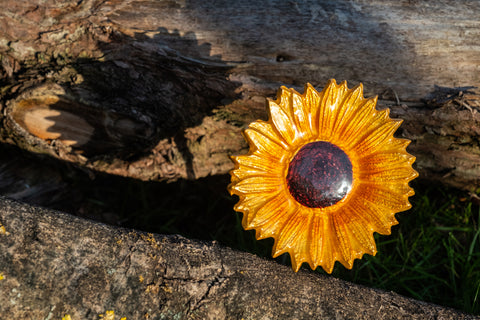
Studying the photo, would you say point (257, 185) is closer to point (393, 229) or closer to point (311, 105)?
point (311, 105)

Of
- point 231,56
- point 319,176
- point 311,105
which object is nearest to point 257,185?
point 319,176

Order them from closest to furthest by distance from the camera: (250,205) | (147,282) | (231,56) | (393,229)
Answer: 1. (147,282)
2. (250,205)
3. (231,56)
4. (393,229)

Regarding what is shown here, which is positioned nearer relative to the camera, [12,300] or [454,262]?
[12,300]

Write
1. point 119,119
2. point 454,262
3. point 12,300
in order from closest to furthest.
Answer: point 12,300 → point 119,119 → point 454,262

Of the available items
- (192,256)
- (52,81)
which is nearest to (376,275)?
(192,256)

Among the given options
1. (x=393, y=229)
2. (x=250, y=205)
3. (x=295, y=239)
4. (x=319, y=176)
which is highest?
(x=319, y=176)

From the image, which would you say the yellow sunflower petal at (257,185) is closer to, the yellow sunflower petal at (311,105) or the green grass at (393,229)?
the yellow sunflower petal at (311,105)

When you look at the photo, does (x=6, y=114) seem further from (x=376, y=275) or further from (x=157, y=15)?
(x=376, y=275)

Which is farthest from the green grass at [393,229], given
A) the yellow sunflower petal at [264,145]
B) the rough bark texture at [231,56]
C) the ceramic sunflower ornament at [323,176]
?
the yellow sunflower petal at [264,145]
